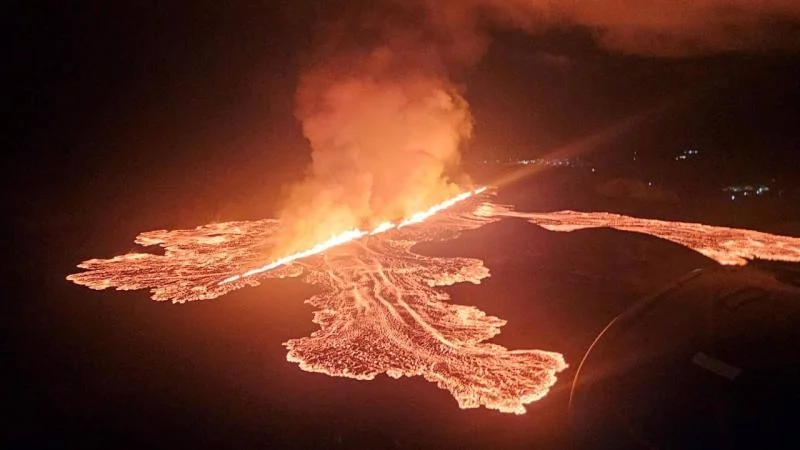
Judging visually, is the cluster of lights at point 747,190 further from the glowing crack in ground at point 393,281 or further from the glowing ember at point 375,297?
the glowing ember at point 375,297

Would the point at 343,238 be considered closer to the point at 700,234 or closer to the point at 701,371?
the point at 700,234

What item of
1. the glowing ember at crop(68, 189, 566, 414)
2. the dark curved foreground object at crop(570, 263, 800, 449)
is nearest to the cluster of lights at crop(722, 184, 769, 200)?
the glowing ember at crop(68, 189, 566, 414)

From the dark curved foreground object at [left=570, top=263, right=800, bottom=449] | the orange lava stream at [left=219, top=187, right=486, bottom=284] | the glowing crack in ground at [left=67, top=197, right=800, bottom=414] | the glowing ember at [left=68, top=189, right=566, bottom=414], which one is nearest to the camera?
the dark curved foreground object at [left=570, top=263, right=800, bottom=449]

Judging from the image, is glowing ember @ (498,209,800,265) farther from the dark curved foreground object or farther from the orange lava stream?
the dark curved foreground object

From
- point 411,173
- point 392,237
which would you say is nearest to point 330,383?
point 392,237

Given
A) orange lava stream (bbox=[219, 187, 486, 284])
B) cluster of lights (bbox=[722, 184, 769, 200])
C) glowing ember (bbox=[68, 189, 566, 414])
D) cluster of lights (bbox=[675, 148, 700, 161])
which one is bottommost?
glowing ember (bbox=[68, 189, 566, 414])

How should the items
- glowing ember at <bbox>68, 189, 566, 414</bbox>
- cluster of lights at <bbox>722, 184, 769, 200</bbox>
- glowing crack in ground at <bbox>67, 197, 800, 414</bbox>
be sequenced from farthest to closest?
cluster of lights at <bbox>722, 184, 769, 200</bbox>, glowing crack in ground at <bbox>67, 197, 800, 414</bbox>, glowing ember at <bbox>68, 189, 566, 414</bbox>

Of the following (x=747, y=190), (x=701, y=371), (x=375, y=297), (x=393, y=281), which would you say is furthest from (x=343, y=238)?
(x=747, y=190)

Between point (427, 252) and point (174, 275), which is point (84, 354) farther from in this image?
point (427, 252)
